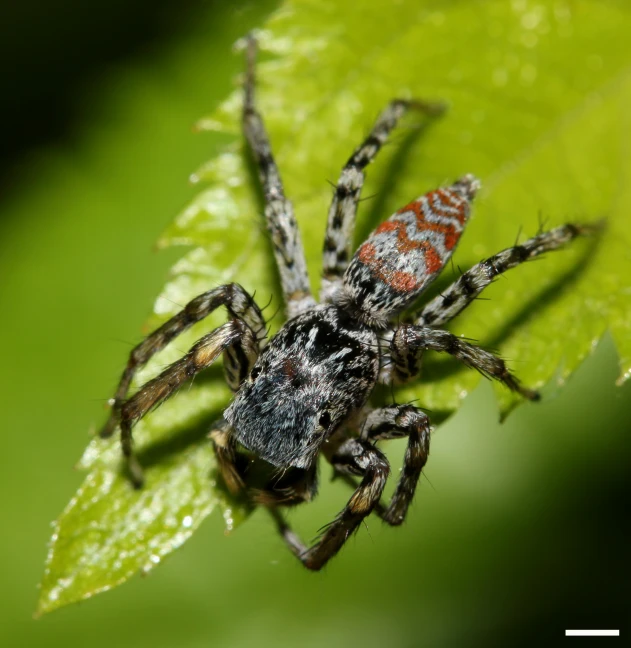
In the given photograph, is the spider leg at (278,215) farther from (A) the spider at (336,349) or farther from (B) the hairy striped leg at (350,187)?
(B) the hairy striped leg at (350,187)

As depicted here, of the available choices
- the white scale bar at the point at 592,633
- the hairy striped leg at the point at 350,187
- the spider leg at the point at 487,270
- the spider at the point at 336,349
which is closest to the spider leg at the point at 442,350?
the spider at the point at 336,349

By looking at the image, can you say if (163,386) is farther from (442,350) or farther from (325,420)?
(442,350)

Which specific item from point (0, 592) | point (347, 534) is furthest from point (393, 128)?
point (0, 592)

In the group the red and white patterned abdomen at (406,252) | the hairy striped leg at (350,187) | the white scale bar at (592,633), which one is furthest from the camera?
the white scale bar at (592,633)

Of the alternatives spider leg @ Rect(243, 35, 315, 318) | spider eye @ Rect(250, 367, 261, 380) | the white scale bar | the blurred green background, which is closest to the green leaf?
spider leg @ Rect(243, 35, 315, 318)

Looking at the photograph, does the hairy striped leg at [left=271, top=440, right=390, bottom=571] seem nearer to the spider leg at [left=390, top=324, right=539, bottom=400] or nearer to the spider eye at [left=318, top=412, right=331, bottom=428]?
the spider eye at [left=318, top=412, right=331, bottom=428]
